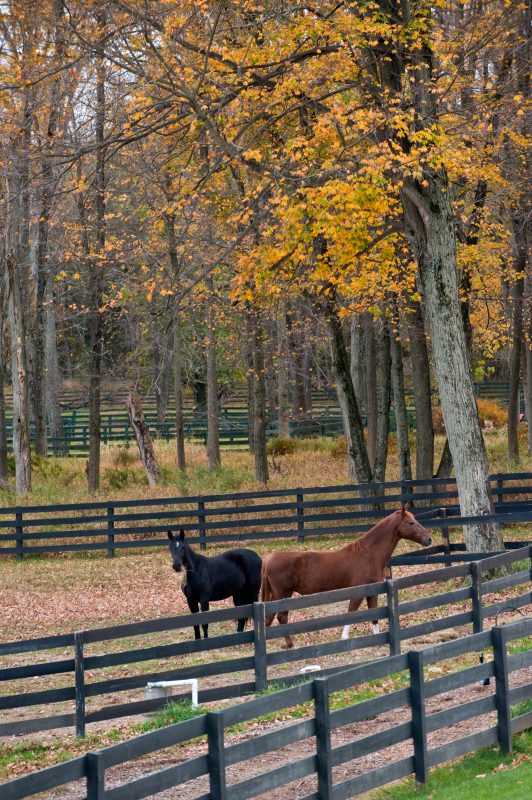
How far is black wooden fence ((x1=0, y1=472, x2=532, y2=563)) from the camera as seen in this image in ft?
76.4

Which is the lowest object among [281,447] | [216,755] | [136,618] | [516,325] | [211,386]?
[136,618]

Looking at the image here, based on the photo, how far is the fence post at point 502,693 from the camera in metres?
8.87

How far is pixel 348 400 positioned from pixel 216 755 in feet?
60.9

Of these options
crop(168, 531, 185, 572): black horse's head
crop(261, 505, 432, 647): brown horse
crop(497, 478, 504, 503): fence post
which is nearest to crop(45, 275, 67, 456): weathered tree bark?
crop(497, 478, 504, 503): fence post

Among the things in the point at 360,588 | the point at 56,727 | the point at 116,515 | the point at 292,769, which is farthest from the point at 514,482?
the point at 292,769

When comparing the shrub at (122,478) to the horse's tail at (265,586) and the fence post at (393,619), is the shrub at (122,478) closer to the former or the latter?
the horse's tail at (265,586)

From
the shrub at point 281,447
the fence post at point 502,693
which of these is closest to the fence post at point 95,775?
the fence post at point 502,693

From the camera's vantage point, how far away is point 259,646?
1104 centimetres

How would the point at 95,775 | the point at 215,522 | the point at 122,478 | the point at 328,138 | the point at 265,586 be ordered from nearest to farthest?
1. the point at 95,775
2. the point at 265,586
3. the point at 328,138
4. the point at 215,522
5. the point at 122,478

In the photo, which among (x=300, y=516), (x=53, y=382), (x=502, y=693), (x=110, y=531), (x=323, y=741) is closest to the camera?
(x=323, y=741)

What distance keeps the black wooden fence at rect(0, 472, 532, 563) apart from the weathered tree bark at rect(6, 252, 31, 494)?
3.46 metres

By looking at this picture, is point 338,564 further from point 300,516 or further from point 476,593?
point 300,516

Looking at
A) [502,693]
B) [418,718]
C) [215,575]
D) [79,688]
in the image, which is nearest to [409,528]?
[215,575]

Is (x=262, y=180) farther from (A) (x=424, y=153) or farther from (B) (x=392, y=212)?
(A) (x=424, y=153)
